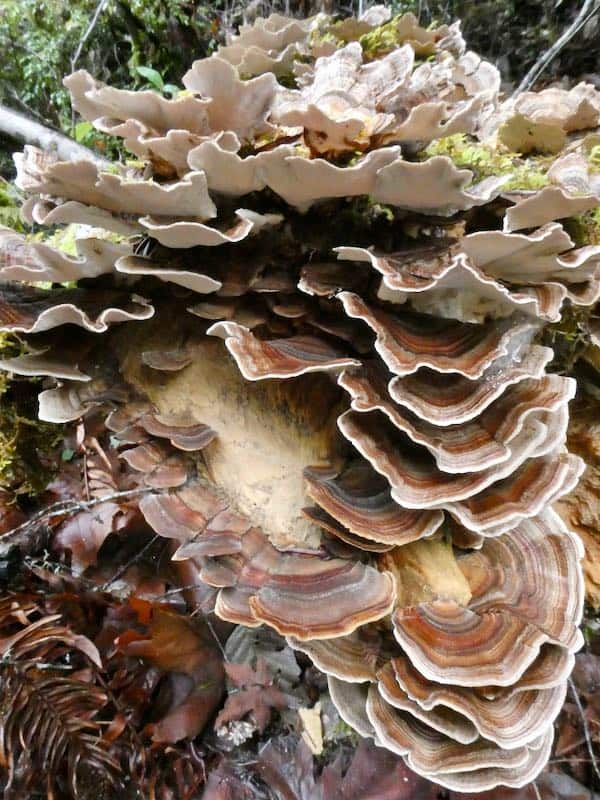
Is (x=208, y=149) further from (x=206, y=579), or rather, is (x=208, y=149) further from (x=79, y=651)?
(x=79, y=651)

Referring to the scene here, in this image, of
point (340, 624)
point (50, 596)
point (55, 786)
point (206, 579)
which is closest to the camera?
point (340, 624)

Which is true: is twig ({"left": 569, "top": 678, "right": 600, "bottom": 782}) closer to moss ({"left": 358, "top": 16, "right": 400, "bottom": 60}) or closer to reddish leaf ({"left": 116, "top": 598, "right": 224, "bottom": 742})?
reddish leaf ({"left": 116, "top": 598, "right": 224, "bottom": 742})

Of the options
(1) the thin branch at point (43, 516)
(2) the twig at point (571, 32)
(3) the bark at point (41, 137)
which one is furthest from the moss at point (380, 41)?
(1) the thin branch at point (43, 516)

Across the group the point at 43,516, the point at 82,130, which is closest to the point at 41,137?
the point at 82,130

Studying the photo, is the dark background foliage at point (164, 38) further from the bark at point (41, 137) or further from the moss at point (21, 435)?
the moss at point (21, 435)

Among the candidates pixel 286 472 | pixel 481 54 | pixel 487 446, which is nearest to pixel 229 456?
pixel 286 472

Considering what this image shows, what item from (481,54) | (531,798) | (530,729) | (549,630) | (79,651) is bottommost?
(531,798)

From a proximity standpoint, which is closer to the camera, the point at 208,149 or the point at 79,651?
the point at 208,149

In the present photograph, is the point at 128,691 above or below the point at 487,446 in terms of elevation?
below
